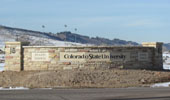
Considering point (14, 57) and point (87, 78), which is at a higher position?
point (14, 57)

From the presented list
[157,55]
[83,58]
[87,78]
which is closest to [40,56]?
[83,58]


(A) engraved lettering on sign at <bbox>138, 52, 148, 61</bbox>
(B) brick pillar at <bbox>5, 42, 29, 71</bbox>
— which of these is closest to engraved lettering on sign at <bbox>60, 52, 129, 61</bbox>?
(A) engraved lettering on sign at <bbox>138, 52, 148, 61</bbox>

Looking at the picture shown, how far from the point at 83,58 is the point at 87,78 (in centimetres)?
269

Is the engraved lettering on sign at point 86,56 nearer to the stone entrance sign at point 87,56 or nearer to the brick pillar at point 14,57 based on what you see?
the stone entrance sign at point 87,56

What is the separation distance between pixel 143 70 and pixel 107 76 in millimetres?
3104

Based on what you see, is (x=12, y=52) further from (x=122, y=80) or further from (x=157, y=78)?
(x=157, y=78)

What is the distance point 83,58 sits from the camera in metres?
25.0

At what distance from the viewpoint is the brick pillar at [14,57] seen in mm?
26375

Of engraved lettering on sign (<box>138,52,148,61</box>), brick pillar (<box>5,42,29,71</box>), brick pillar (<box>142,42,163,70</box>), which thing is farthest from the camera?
brick pillar (<box>142,42,163,70</box>)

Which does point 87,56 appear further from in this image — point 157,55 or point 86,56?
point 157,55

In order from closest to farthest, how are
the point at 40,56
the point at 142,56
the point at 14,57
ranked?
1. the point at 40,56
2. the point at 142,56
3. the point at 14,57

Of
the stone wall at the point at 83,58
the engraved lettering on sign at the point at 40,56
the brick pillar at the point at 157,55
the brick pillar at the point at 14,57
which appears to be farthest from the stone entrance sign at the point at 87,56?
the brick pillar at the point at 14,57

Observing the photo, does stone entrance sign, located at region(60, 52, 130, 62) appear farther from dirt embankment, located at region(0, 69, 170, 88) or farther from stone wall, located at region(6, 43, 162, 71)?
dirt embankment, located at region(0, 69, 170, 88)

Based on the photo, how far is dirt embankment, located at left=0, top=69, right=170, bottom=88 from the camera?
21.9m
